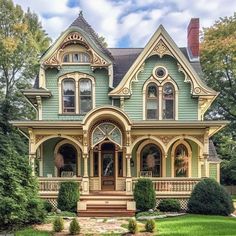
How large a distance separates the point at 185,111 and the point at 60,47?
23.7ft

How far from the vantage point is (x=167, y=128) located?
18781 mm

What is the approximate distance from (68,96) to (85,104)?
0.98m

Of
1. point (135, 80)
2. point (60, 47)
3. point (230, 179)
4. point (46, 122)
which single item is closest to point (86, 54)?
point (60, 47)

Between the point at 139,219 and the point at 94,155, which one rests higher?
the point at 94,155

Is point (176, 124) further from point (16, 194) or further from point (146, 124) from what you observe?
point (16, 194)

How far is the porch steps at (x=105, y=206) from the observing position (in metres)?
16.9

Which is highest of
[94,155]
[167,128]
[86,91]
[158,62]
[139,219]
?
[158,62]

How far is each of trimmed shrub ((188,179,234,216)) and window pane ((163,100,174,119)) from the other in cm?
443

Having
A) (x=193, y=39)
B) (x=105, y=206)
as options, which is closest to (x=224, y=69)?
(x=193, y=39)

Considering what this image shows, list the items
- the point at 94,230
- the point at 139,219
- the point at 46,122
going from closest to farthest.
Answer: the point at 94,230, the point at 139,219, the point at 46,122

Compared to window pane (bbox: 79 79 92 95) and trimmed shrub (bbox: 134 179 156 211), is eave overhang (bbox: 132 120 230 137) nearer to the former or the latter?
trimmed shrub (bbox: 134 179 156 211)

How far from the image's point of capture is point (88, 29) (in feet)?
73.2

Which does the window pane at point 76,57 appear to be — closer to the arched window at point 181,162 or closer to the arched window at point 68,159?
the arched window at point 68,159

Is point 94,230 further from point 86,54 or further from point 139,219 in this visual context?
point 86,54
